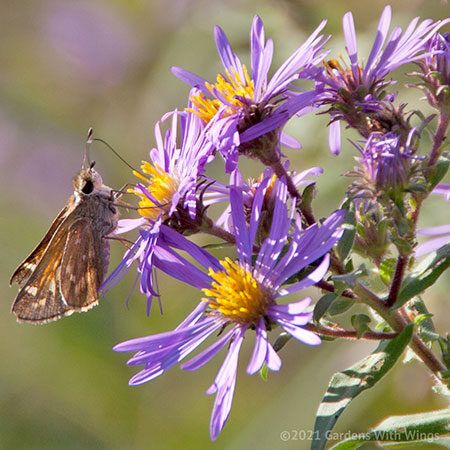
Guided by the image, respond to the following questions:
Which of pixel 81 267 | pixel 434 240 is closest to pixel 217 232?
pixel 434 240

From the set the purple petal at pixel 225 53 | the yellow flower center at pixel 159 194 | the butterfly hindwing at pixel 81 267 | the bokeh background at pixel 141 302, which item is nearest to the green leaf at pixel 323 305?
the yellow flower center at pixel 159 194

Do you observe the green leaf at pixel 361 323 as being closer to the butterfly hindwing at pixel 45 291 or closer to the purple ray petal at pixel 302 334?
the purple ray petal at pixel 302 334

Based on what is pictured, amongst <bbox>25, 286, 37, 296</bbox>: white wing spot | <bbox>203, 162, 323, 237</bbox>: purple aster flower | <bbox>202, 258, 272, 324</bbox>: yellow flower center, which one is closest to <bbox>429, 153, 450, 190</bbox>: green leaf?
<bbox>203, 162, 323, 237</bbox>: purple aster flower

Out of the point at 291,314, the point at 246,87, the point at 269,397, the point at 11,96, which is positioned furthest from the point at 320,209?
the point at 11,96

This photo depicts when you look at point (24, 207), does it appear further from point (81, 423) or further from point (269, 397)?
point (269, 397)

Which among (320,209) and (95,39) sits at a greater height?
(95,39)

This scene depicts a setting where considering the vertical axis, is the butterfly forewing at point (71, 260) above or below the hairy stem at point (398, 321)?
above
